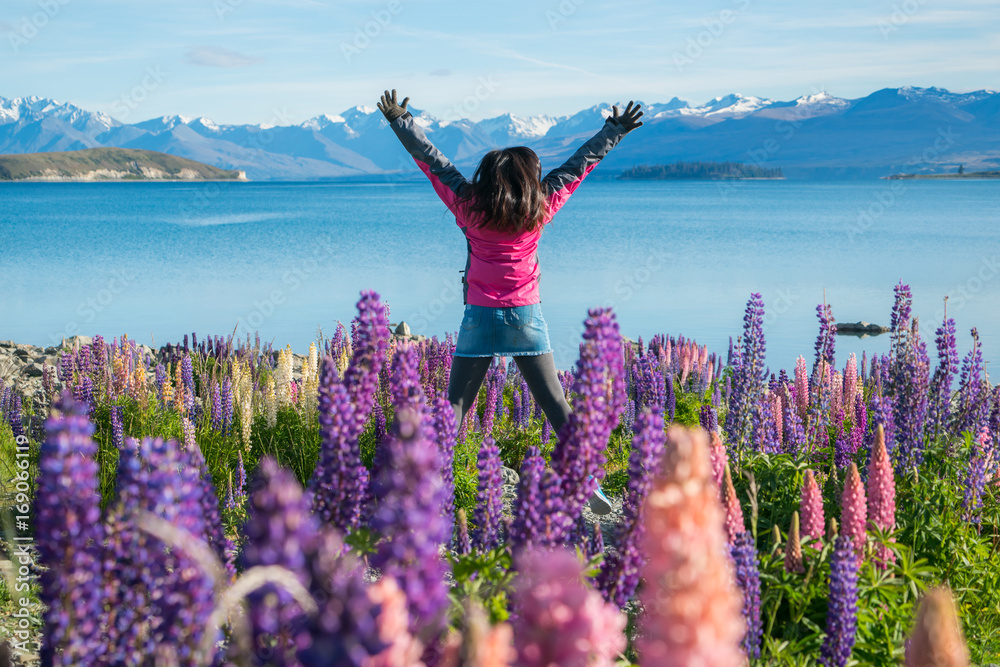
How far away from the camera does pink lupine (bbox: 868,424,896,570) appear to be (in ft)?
13.9

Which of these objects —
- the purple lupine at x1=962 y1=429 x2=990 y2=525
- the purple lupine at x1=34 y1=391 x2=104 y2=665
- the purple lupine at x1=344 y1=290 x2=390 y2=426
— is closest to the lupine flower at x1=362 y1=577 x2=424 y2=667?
the purple lupine at x1=34 y1=391 x2=104 y2=665

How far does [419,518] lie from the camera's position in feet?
5.51

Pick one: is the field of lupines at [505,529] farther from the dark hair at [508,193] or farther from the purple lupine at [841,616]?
the dark hair at [508,193]

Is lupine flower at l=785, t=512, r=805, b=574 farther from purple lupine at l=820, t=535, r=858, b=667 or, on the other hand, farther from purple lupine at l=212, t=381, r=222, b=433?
purple lupine at l=212, t=381, r=222, b=433

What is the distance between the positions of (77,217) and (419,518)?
90040 millimetres

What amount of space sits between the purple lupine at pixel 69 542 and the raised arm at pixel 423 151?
4.80m

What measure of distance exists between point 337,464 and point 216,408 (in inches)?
215

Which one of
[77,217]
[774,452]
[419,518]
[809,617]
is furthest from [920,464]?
[77,217]

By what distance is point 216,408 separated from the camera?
8.00m

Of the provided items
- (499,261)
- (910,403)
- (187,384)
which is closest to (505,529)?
(499,261)

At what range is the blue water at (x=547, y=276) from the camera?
79.1 ft

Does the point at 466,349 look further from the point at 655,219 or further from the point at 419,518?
the point at 655,219

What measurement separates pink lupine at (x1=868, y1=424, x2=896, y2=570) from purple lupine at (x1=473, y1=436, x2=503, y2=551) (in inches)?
79.6

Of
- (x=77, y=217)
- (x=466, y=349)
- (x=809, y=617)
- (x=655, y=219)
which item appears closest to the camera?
(x=809, y=617)
